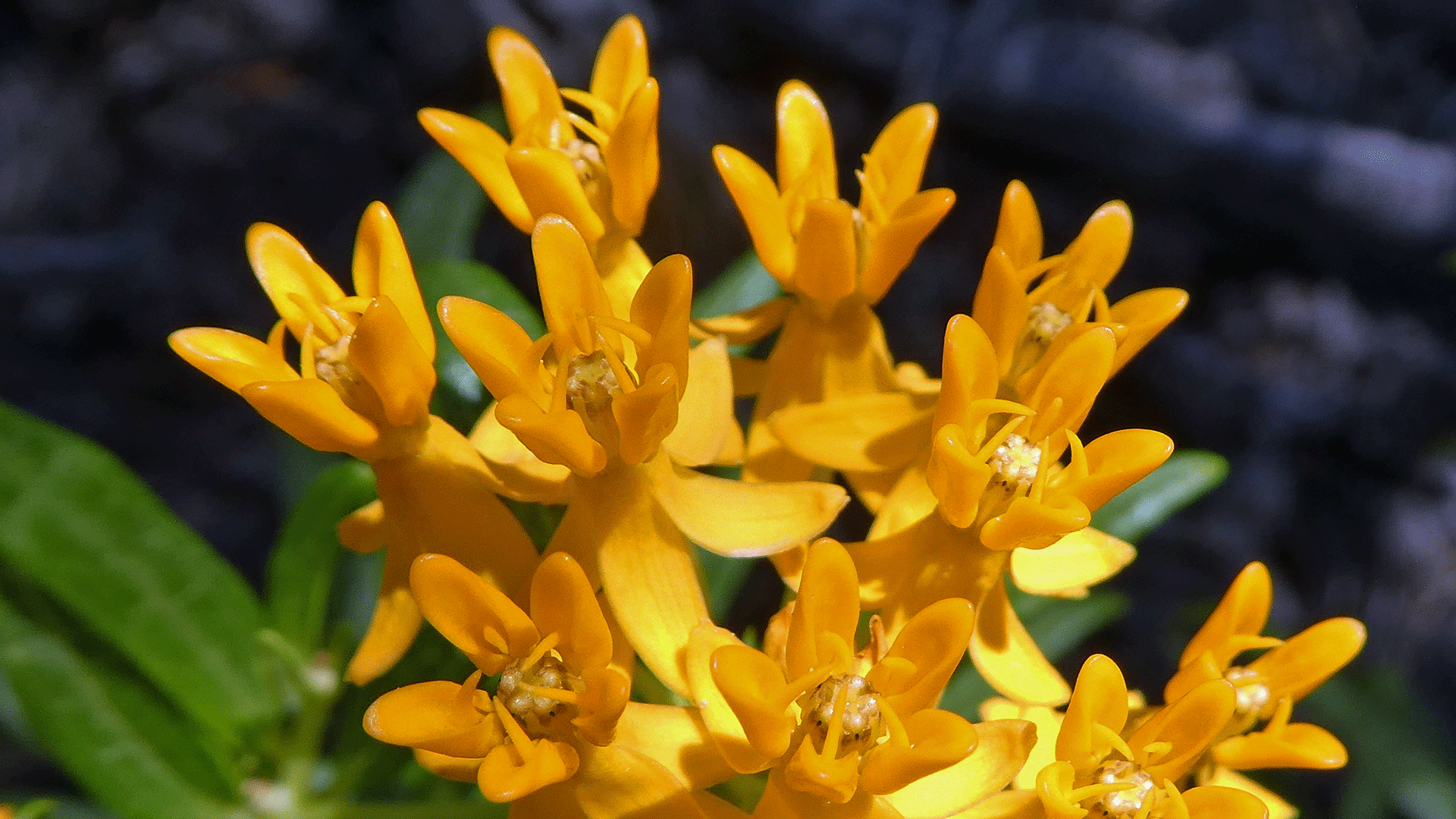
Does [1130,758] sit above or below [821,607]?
below

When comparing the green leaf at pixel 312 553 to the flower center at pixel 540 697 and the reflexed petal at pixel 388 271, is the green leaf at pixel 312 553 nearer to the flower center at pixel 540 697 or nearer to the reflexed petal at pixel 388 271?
the reflexed petal at pixel 388 271

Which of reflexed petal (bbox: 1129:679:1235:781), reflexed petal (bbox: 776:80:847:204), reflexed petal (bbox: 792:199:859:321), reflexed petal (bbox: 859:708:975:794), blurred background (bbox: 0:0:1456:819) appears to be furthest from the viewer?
blurred background (bbox: 0:0:1456:819)

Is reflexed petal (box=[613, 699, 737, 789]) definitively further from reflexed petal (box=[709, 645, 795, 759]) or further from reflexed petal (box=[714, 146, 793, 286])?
reflexed petal (box=[714, 146, 793, 286])

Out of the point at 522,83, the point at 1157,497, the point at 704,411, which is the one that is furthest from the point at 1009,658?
the point at 522,83

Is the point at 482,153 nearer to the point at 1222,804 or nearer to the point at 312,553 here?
the point at 312,553

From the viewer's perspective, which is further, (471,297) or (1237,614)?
(471,297)

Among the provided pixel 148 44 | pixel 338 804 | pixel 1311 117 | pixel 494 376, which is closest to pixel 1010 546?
pixel 494 376

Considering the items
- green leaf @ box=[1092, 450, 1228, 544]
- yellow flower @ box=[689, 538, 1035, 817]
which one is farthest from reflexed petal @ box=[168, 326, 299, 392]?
green leaf @ box=[1092, 450, 1228, 544]

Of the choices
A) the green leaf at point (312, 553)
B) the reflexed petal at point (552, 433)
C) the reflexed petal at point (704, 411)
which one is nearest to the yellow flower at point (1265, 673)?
the reflexed petal at point (704, 411)

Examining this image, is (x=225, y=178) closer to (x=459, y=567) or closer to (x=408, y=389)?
(x=408, y=389)
